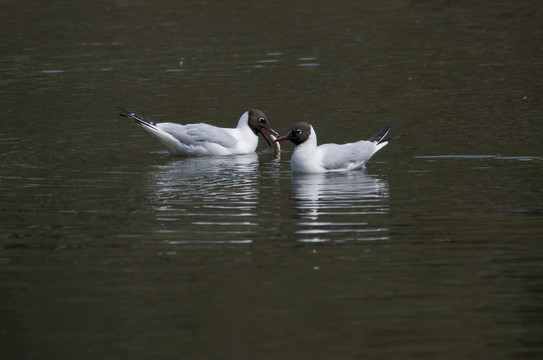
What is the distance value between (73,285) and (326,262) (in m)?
2.30

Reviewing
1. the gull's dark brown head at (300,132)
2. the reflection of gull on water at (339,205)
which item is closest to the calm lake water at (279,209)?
the reflection of gull on water at (339,205)

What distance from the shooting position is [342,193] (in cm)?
1186

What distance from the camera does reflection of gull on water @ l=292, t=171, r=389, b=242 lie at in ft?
31.9

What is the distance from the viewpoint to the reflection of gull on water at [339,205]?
972cm

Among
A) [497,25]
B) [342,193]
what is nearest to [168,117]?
[342,193]

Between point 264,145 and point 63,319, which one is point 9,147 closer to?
point 264,145

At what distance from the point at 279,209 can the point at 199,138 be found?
14.4ft

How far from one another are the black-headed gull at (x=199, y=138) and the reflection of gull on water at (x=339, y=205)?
94.6 inches

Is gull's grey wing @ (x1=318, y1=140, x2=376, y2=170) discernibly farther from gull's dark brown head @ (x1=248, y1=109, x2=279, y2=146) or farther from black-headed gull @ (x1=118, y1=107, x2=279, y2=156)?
gull's dark brown head @ (x1=248, y1=109, x2=279, y2=146)

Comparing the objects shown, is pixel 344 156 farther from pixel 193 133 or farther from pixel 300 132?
pixel 193 133

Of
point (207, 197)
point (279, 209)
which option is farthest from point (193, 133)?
point (279, 209)

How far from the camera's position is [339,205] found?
436 inches

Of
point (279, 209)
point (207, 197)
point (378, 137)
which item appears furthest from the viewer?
point (378, 137)

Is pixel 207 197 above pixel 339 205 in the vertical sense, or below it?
above
